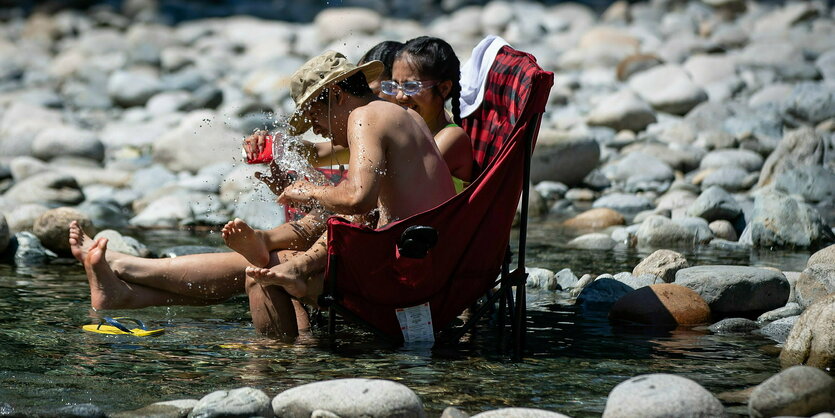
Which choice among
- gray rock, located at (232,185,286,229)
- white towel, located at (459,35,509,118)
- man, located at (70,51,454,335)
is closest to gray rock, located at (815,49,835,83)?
gray rock, located at (232,185,286,229)

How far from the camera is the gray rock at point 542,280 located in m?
6.16

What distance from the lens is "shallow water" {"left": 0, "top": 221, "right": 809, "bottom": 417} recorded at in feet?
12.5

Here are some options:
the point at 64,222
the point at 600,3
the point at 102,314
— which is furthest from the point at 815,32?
the point at 102,314

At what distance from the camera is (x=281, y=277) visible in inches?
171

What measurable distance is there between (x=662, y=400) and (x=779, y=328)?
5.77ft

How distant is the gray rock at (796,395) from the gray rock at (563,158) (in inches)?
266

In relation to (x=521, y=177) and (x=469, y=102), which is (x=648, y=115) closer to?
(x=469, y=102)

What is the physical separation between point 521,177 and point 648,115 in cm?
818

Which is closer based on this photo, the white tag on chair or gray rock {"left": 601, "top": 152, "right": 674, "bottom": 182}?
the white tag on chair

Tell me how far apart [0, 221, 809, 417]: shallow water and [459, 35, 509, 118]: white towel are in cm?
99

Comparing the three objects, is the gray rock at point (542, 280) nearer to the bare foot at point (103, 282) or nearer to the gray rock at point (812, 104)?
the bare foot at point (103, 282)

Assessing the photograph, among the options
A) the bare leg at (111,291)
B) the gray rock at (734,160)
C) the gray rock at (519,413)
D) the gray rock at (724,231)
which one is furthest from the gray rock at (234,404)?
the gray rock at (734,160)

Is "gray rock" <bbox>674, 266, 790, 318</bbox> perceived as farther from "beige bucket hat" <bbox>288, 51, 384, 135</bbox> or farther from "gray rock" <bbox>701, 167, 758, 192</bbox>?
"gray rock" <bbox>701, 167, 758, 192</bbox>

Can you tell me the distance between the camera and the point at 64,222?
7.18 metres
